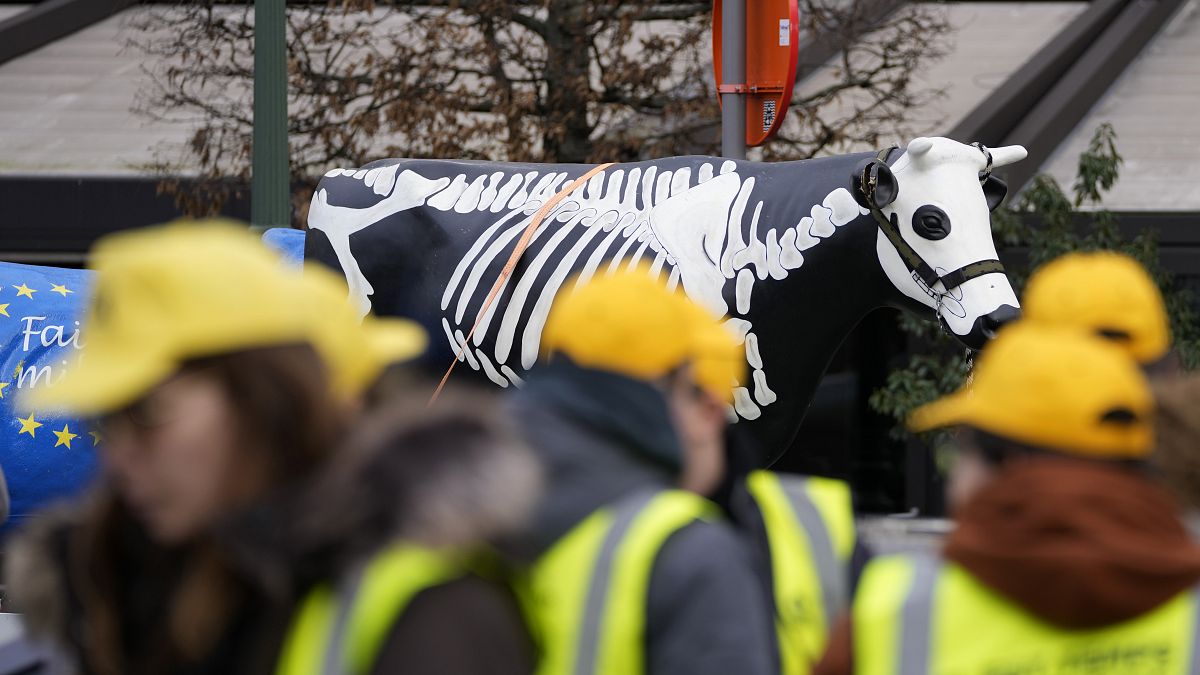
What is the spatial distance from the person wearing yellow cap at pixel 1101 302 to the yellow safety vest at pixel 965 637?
3.29ft

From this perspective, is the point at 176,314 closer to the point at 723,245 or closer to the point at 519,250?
the point at 723,245

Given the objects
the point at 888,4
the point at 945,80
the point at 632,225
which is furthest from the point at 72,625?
the point at 945,80

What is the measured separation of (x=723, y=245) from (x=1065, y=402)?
449 cm

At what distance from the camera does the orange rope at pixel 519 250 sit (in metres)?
7.11

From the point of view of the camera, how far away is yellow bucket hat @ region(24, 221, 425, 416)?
6.11 ft

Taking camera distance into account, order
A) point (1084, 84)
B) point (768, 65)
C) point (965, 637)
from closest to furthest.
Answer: point (965, 637)
point (768, 65)
point (1084, 84)

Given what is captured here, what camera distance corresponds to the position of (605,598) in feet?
Result: 7.77

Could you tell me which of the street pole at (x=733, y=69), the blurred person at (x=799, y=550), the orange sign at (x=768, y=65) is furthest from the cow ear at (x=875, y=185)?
the blurred person at (x=799, y=550)

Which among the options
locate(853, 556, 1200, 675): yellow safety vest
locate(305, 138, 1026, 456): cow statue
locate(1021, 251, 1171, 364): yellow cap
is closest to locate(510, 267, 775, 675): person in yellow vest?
locate(853, 556, 1200, 675): yellow safety vest

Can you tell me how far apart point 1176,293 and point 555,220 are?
20.2 ft

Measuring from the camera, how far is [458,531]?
6.22ft

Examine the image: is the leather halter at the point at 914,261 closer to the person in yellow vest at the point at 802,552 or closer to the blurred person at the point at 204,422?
the person in yellow vest at the point at 802,552

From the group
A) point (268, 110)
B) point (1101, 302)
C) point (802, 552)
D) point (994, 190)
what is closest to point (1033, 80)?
point (994, 190)

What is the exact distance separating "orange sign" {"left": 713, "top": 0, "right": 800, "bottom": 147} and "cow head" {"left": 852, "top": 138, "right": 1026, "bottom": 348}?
1458 millimetres
